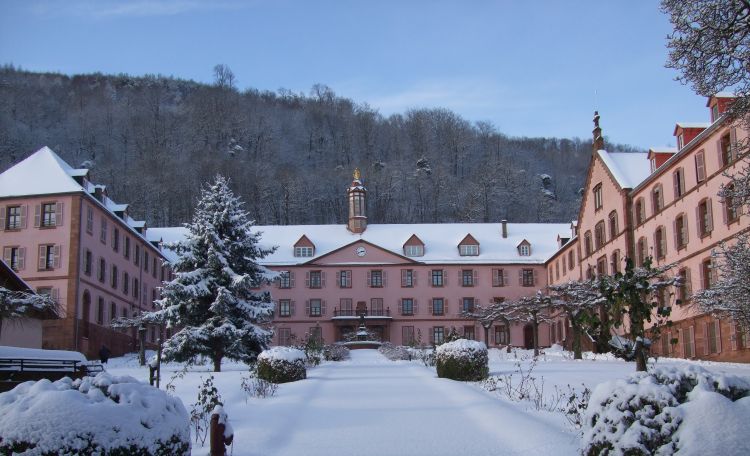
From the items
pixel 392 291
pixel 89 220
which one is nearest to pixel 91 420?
pixel 89 220

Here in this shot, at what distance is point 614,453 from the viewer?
→ 6.50 m

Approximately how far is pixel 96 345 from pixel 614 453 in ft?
133

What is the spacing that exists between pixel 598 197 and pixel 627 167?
3.21 metres

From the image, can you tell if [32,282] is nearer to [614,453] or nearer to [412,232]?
[412,232]

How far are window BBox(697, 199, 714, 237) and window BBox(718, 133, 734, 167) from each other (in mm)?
2135

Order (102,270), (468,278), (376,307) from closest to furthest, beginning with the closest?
1. (102,270)
2. (468,278)
3. (376,307)

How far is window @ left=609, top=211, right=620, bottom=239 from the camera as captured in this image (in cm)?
4366

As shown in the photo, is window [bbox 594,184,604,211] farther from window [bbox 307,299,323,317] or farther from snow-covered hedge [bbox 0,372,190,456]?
snow-covered hedge [bbox 0,372,190,456]

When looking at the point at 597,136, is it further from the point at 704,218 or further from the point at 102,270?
the point at 102,270

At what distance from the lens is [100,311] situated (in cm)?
4475

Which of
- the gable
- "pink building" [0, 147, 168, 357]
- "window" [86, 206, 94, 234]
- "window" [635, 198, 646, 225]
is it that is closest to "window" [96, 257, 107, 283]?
"pink building" [0, 147, 168, 357]

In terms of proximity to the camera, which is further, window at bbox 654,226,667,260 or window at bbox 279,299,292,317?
window at bbox 279,299,292,317

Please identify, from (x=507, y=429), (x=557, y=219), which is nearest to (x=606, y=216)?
(x=507, y=429)

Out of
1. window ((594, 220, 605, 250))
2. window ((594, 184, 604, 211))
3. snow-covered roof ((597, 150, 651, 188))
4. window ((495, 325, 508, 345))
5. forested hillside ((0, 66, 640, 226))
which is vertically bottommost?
window ((495, 325, 508, 345))
